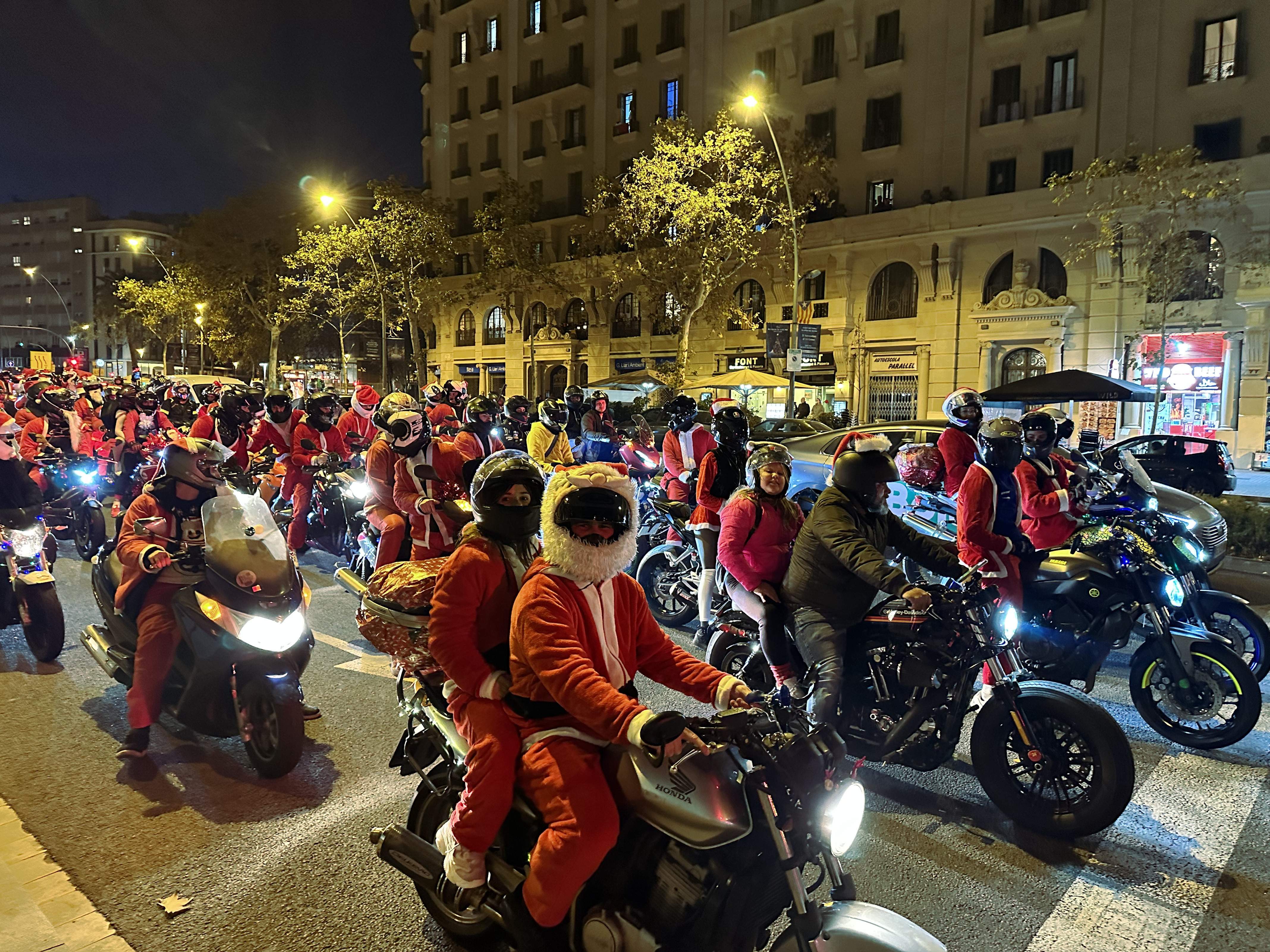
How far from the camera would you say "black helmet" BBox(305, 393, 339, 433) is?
935 cm

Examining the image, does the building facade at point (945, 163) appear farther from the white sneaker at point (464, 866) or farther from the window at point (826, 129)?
the white sneaker at point (464, 866)

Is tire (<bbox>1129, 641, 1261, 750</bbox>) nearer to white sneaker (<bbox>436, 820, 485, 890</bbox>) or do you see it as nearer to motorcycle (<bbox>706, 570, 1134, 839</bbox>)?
motorcycle (<bbox>706, 570, 1134, 839</bbox>)


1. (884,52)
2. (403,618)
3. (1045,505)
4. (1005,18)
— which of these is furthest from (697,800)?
(884,52)

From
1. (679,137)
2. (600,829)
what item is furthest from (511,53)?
(600,829)

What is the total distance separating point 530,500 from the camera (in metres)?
2.98

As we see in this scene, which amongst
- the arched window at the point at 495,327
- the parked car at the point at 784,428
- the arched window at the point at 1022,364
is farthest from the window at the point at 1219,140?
the arched window at the point at 495,327

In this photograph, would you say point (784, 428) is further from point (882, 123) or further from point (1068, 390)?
point (882, 123)

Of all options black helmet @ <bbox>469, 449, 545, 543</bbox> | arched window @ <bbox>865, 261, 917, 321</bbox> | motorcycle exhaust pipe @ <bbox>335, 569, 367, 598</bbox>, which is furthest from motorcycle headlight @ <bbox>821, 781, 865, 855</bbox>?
arched window @ <bbox>865, 261, 917, 321</bbox>

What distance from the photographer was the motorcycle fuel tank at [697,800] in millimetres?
2203

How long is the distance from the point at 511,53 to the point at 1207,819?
46221 millimetres

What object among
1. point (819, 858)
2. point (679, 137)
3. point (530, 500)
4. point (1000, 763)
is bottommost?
point (1000, 763)

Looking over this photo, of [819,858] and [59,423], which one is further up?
[59,423]

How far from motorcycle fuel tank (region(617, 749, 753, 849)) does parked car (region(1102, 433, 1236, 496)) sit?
47.1 feet

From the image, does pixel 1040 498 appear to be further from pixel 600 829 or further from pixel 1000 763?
pixel 600 829
